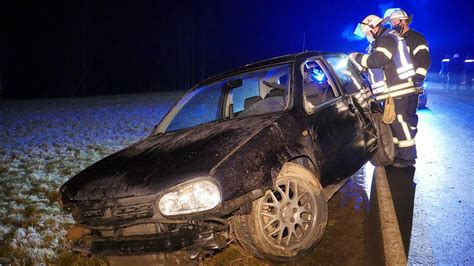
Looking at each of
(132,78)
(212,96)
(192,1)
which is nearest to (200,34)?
(192,1)

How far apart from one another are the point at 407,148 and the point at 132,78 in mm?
33849

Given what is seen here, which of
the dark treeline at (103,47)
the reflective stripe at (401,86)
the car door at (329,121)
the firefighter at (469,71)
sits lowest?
the car door at (329,121)

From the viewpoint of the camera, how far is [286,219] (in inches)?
113

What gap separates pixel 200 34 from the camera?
47.9m

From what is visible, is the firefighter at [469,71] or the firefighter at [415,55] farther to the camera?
the firefighter at [469,71]

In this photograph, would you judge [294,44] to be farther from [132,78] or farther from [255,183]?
[255,183]

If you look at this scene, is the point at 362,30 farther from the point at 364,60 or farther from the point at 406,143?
the point at 406,143

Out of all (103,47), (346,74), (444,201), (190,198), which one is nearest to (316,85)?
(346,74)

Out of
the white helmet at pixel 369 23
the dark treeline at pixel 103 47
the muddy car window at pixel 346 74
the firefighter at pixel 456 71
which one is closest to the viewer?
the muddy car window at pixel 346 74

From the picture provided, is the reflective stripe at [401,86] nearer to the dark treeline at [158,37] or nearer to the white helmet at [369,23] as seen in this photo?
the white helmet at [369,23]

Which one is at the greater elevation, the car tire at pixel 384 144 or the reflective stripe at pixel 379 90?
the reflective stripe at pixel 379 90

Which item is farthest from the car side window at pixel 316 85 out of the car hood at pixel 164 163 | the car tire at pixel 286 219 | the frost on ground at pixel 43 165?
the frost on ground at pixel 43 165

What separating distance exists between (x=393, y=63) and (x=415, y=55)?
1.27 feet

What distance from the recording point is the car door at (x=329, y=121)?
3.41m
